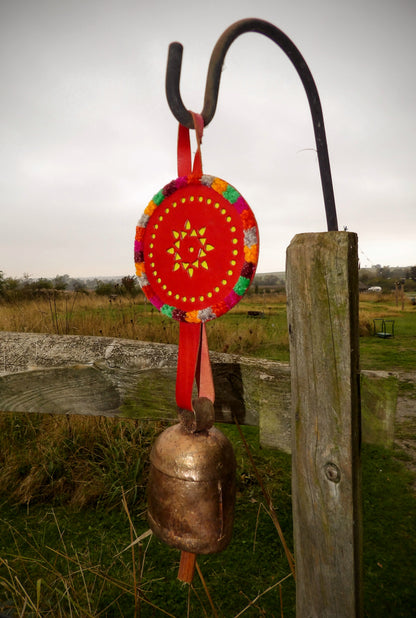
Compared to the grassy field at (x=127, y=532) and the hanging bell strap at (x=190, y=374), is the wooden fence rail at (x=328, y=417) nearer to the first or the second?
the hanging bell strap at (x=190, y=374)

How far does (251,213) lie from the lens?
3.13 feet

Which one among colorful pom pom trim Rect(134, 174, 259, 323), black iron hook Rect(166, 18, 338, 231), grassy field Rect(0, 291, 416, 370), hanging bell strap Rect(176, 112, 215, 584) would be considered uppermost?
black iron hook Rect(166, 18, 338, 231)

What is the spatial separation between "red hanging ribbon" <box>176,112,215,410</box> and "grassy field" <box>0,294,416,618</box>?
2.43 feet

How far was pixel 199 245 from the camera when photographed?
102 cm

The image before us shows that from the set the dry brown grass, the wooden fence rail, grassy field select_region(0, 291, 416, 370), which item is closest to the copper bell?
the wooden fence rail

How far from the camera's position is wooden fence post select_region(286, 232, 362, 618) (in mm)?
958

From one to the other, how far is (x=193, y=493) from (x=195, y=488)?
1 cm

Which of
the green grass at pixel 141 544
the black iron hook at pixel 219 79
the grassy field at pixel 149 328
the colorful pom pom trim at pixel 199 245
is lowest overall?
the green grass at pixel 141 544

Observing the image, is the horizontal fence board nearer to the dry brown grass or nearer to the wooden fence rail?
the wooden fence rail

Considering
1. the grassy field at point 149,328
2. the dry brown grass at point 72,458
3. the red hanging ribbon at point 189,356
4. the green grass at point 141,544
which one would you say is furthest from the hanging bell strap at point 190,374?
the grassy field at point 149,328

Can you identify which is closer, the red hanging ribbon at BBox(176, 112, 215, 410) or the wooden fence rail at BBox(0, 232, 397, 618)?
the wooden fence rail at BBox(0, 232, 397, 618)

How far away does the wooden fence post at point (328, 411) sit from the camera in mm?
958

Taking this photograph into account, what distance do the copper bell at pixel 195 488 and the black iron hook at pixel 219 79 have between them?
0.78 meters

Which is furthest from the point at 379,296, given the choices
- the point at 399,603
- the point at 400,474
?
the point at 399,603
